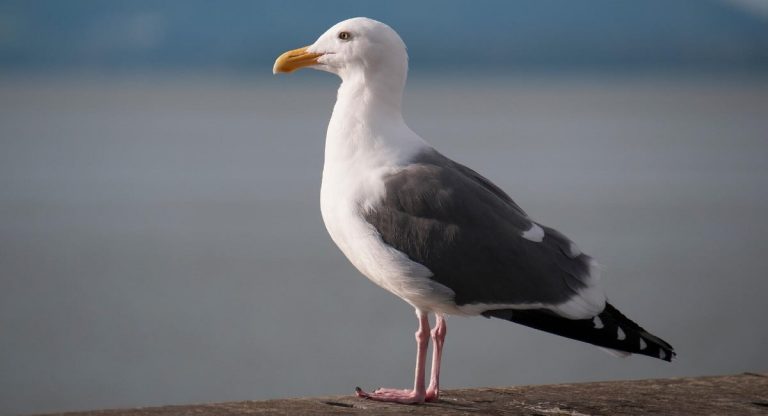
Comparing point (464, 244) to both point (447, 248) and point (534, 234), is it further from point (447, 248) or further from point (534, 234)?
point (534, 234)

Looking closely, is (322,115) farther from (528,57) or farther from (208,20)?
(208,20)

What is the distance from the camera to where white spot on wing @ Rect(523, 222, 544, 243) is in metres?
4.88

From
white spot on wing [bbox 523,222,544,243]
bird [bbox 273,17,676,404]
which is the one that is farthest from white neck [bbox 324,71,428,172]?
white spot on wing [bbox 523,222,544,243]

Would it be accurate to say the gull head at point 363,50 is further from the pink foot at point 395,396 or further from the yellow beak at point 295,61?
the pink foot at point 395,396

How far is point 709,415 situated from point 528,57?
4062 inches

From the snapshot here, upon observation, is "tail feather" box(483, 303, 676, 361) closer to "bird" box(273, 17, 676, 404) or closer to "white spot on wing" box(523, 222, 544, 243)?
"bird" box(273, 17, 676, 404)

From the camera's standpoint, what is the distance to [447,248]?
4.79m

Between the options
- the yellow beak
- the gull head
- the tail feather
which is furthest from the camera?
the yellow beak

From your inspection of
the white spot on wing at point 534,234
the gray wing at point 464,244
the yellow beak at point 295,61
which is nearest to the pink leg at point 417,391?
the gray wing at point 464,244

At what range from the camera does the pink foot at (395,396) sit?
4914 millimetres

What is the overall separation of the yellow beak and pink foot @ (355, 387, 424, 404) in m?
1.31

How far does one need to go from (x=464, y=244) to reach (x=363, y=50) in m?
0.88

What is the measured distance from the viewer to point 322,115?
27.8 m

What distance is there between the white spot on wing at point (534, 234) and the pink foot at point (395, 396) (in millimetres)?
711
